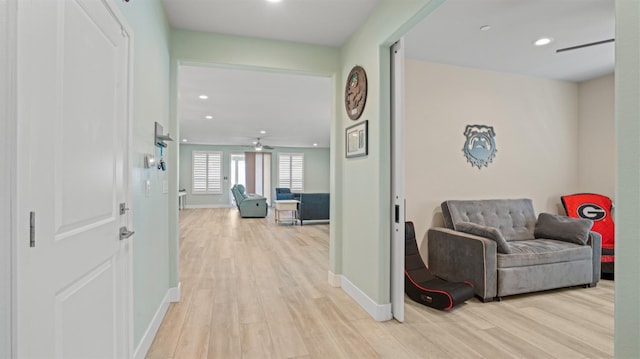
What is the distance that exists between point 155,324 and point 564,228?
428 centimetres

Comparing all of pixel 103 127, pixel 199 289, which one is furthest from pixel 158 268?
pixel 103 127

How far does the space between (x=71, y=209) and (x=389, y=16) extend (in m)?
2.40

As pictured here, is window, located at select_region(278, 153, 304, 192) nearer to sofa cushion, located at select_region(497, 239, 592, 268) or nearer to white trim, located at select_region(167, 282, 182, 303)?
white trim, located at select_region(167, 282, 182, 303)

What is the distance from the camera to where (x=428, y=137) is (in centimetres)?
373

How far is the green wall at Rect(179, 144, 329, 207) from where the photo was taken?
11.8 meters

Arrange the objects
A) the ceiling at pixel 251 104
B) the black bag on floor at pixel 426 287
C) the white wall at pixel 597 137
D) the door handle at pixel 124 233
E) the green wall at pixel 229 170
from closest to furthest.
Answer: the door handle at pixel 124 233 < the black bag on floor at pixel 426 287 < the white wall at pixel 597 137 < the ceiling at pixel 251 104 < the green wall at pixel 229 170

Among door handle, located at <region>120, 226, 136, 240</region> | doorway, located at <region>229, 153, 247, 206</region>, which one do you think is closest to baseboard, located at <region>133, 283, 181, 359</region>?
door handle, located at <region>120, 226, 136, 240</region>

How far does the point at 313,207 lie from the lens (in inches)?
309

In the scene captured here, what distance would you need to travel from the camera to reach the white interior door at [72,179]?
88 centimetres

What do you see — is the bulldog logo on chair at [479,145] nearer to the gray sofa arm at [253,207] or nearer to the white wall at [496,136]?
the white wall at [496,136]

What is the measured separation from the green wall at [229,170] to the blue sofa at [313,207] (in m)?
5.09

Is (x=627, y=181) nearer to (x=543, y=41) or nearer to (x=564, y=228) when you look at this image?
(x=543, y=41)

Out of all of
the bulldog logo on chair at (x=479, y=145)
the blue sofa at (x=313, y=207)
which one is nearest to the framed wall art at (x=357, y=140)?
the bulldog logo on chair at (x=479, y=145)

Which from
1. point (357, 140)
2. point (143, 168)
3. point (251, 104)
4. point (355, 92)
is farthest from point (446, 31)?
point (251, 104)
